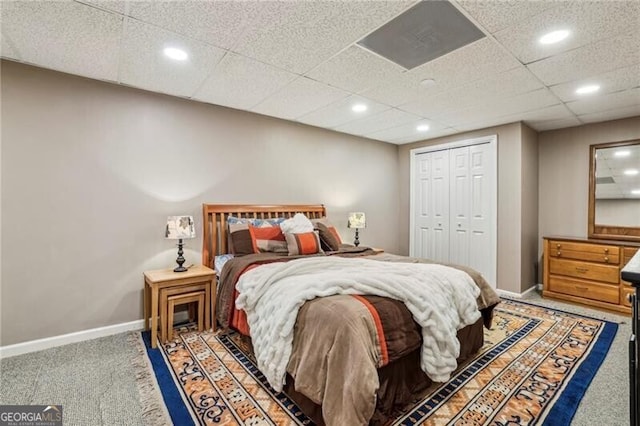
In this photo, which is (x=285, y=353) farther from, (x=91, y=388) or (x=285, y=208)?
(x=285, y=208)

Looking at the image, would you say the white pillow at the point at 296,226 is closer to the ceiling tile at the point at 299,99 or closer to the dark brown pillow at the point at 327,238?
the dark brown pillow at the point at 327,238

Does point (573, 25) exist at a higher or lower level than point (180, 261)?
higher

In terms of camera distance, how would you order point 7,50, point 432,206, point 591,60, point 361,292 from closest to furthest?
point 361,292 < point 7,50 < point 591,60 < point 432,206

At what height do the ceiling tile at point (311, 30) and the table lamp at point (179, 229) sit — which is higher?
the ceiling tile at point (311, 30)

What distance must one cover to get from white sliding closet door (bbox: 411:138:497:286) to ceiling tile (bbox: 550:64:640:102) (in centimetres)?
131

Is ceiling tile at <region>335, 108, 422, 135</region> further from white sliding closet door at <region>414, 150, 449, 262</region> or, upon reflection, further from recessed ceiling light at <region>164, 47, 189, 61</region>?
recessed ceiling light at <region>164, 47, 189, 61</region>

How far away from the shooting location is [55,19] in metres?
1.92

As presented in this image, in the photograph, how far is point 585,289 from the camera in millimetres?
3756

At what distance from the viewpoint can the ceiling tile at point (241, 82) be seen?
8.33ft

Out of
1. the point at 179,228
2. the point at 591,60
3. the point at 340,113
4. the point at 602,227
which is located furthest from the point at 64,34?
the point at 602,227

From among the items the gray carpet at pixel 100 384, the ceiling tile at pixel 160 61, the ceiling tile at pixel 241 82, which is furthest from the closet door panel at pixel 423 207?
the ceiling tile at pixel 160 61

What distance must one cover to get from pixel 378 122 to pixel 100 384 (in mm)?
3991

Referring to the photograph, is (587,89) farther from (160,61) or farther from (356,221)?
(160,61)

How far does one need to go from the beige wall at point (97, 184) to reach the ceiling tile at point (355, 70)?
56.1 inches
